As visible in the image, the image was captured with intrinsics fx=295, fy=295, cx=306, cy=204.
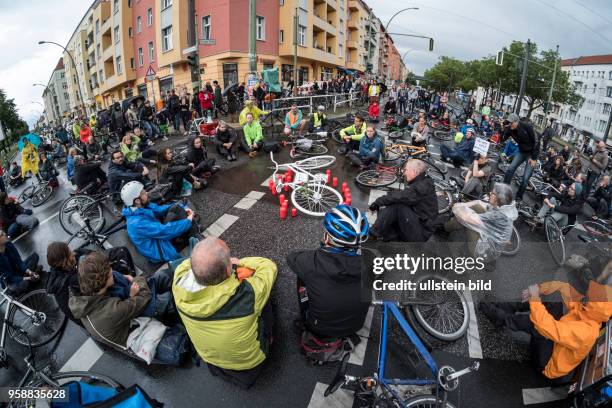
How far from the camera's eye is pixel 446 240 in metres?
5.72

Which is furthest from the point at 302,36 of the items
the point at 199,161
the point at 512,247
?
the point at 512,247

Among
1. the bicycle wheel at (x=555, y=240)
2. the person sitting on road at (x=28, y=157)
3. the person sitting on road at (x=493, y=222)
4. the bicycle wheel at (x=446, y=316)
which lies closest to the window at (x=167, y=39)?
the person sitting on road at (x=28, y=157)

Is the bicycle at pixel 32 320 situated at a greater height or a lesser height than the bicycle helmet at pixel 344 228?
lesser

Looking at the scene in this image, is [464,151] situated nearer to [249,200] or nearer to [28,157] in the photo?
[249,200]

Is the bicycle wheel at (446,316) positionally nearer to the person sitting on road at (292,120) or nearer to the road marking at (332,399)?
the road marking at (332,399)

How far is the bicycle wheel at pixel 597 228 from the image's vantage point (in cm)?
689

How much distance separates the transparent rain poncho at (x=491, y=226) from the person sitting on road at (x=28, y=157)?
43.3 ft

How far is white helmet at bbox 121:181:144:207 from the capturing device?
4521mm

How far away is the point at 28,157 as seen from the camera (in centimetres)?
1008

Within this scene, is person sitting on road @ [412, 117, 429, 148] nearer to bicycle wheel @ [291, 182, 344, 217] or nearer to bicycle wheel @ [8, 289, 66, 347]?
bicycle wheel @ [291, 182, 344, 217]

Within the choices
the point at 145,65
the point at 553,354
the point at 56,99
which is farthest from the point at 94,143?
the point at 56,99

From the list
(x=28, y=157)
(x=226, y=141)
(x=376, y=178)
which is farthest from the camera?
(x=226, y=141)

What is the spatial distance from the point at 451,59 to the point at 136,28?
106m

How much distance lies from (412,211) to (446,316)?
53.1 inches
